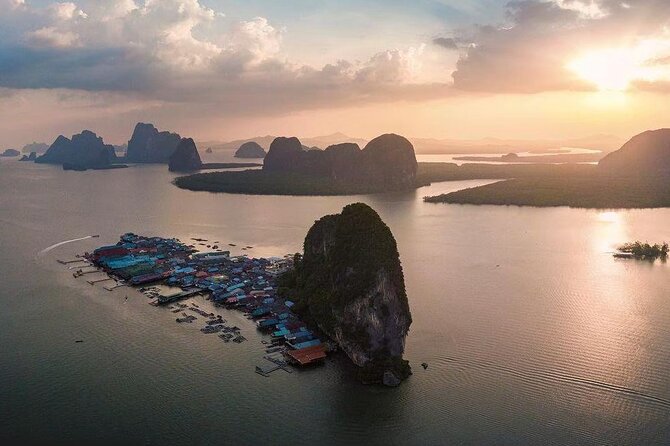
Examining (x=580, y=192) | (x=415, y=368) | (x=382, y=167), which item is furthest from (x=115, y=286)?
(x=382, y=167)

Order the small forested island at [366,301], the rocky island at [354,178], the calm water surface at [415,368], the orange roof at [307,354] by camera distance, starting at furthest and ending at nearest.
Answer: the rocky island at [354,178] → the orange roof at [307,354] → the small forested island at [366,301] → the calm water surface at [415,368]

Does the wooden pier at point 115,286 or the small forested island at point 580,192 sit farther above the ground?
the small forested island at point 580,192

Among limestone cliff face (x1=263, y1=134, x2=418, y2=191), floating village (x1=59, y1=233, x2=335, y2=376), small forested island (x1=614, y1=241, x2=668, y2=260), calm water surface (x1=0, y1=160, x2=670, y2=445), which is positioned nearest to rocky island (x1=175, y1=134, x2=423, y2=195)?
limestone cliff face (x1=263, y1=134, x2=418, y2=191)

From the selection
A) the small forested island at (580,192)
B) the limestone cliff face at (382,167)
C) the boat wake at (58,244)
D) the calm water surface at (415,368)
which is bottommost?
the calm water surface at (415,368)

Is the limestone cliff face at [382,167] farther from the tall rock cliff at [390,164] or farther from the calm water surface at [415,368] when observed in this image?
the calm water surface at [415,368]

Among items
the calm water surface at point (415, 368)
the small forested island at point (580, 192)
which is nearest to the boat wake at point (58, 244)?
the calm water surface at point (415, 368)

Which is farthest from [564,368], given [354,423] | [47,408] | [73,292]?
[73,292]

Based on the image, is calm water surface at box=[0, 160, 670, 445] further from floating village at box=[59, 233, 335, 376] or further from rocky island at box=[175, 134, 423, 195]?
rocky island at box=[175, 134, 423, 195]

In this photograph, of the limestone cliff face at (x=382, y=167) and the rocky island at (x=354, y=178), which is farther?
the limestone cliff face at (x=382, y=167)
